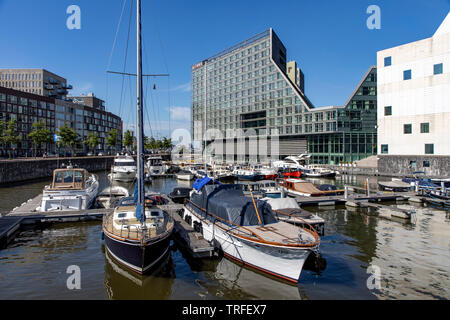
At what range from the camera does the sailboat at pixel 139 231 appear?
12016mm

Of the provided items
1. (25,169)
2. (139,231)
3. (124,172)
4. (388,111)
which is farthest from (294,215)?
(25,169)

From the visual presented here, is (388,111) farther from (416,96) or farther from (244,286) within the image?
(244,286)

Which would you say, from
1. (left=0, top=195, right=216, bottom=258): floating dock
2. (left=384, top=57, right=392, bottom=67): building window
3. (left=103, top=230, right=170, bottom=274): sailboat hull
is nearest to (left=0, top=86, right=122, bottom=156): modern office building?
(left=0, top=195, right=216, bottom=258): floating dock

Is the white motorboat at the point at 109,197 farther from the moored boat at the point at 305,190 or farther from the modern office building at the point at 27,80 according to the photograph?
the modern office building at the point at 27,80

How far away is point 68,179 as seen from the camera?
2719 centimetres

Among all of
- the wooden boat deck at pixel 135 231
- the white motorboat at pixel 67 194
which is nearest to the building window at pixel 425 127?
the wooden boat deck at pixel 135 231

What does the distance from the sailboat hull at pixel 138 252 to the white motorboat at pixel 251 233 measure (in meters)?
3.47

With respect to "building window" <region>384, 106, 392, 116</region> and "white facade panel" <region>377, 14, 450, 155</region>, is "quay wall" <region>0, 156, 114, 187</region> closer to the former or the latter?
"building window" <region>384, 106, 392, 116</region>

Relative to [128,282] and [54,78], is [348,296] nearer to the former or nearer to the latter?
[128,282]

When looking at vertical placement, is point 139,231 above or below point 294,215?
above

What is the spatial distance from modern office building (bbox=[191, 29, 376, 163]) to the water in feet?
148

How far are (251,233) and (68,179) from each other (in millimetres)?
22402

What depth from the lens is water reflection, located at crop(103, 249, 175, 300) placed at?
441 inches
